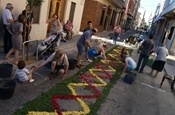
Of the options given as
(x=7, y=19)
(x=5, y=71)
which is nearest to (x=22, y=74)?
(x=5, y=71)

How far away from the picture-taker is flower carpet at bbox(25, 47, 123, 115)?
575 cm

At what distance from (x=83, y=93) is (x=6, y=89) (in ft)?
7.86

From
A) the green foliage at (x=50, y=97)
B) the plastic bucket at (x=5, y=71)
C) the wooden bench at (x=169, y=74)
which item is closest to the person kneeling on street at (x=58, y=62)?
the green foliage at (x=50, y=97)

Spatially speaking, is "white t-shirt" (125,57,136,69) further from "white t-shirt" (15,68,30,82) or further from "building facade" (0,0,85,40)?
"building facade" (0,0,85,40)

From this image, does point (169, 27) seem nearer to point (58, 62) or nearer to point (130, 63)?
point (130, 63)

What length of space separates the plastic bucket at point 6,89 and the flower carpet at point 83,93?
738 mm

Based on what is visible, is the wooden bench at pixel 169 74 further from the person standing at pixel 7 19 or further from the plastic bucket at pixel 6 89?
the plastic bucket at pixel 6 89

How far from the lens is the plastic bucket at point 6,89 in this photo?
5.38m

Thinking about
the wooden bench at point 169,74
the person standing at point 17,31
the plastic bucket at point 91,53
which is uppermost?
the person standing at point 17,31

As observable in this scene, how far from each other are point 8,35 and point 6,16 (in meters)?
0.69

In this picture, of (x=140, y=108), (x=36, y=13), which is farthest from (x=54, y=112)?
(x=36, y=13)

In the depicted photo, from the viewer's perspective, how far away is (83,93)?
7.04 meters

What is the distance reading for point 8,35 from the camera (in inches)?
350

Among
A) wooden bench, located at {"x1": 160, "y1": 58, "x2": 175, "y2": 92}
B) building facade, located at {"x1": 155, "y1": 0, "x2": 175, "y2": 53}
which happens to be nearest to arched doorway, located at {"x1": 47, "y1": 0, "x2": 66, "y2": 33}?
wooden bench, located at {"x1": 160, "y1": 58, "x2": 175, "y2": 92}
